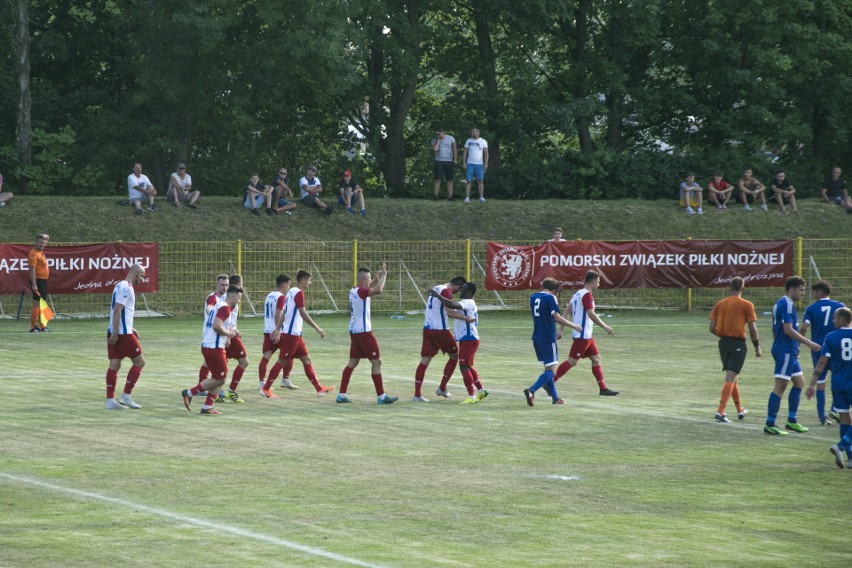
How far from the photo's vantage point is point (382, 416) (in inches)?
718

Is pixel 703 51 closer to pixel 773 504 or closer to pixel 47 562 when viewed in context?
pixel 773 504

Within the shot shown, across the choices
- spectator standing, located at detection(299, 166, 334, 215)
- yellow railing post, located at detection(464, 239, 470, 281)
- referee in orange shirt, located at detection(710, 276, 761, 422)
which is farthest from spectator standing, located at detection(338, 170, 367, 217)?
referee in orange shirt, located at detection(710, 276, 761, 422)

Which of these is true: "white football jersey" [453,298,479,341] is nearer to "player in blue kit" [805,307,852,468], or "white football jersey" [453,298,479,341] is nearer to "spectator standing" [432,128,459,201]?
"player in blue kit" [805,307,852,468]

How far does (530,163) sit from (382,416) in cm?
3110

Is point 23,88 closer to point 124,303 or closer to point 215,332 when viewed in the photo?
point 124,303

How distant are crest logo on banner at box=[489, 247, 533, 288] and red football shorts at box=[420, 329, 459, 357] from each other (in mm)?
16679

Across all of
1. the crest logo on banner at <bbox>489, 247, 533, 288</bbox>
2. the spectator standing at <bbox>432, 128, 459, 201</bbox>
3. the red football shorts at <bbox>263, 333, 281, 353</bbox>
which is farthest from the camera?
the spectator standing at <bbox>432, 128, 459, 201</bbox>

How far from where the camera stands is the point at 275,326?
2056cm

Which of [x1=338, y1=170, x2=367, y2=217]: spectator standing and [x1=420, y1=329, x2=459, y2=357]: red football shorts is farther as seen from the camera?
[x1=338, y1=170, x2=367, y2=217]: spectator standing

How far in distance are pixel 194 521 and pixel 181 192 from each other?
3022 cm

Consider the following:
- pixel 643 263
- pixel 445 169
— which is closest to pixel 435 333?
pixel 643 263

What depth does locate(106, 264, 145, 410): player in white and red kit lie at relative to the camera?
18391 millimetres

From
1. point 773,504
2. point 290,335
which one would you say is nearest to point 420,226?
point 290,335

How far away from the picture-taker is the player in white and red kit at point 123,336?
18.4 metres
